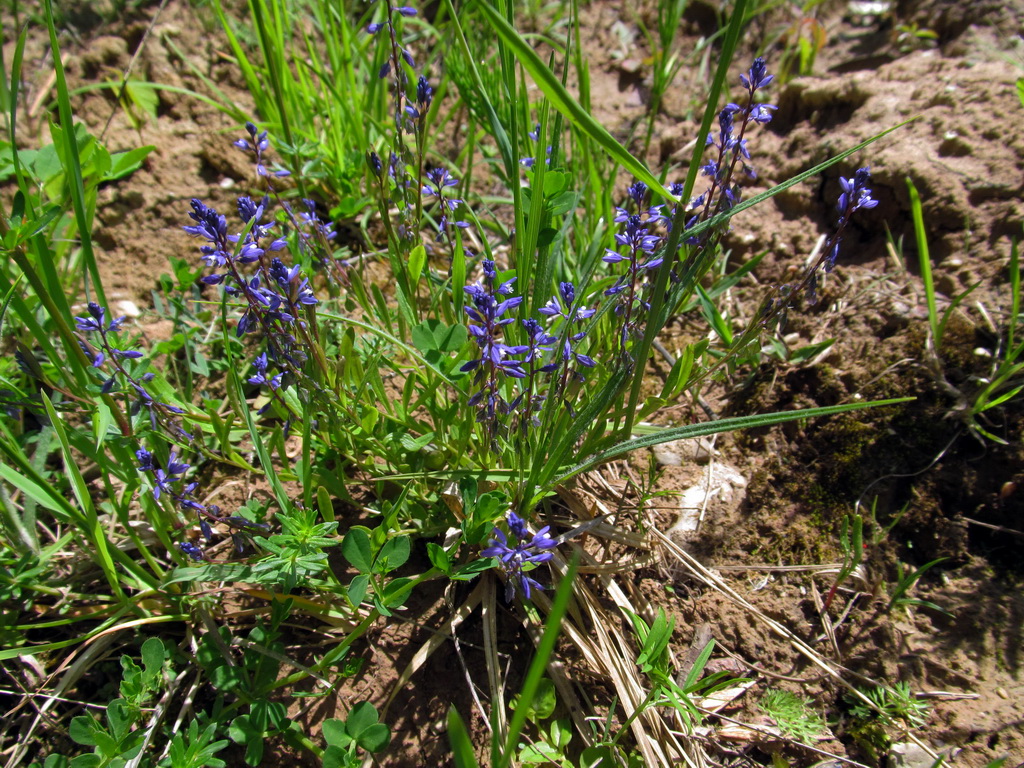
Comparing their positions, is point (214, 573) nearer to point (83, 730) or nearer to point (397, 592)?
point (83, 730)

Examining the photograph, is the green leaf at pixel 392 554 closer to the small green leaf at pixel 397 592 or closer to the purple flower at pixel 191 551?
the small green leaf at pixel 397 592

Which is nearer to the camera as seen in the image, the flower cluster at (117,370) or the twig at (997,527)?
the flower cluster at (117,370)

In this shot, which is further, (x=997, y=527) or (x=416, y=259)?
(x=997, y=527)

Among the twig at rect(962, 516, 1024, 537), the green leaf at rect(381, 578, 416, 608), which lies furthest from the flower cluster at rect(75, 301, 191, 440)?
the twig at rect(962, 516, 1024, 537)

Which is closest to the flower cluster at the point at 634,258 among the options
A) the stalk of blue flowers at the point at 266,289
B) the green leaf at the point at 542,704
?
the stalk of blue flowers at the point at 266,289

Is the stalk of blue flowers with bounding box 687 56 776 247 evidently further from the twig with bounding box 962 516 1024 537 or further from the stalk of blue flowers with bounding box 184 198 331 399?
the twig with bounding box 962 516 1024 537

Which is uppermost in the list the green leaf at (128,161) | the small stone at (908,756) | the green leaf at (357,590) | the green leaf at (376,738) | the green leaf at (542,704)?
the green leaf at (128,161)

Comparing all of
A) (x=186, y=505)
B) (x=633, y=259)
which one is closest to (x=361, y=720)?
(x=186, y=505)
